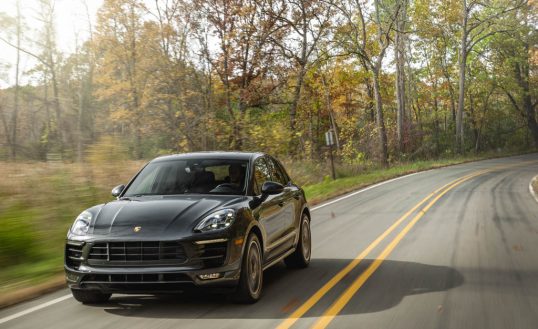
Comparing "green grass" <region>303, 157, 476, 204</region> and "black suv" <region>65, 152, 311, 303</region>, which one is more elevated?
"black suv" <region>65, 152, 311, 303</region>

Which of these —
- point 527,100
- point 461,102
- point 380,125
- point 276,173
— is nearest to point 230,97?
point 380,125

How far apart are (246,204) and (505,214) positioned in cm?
1026

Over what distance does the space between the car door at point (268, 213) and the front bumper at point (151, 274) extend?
41.0 inches

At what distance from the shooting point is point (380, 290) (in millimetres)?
7238

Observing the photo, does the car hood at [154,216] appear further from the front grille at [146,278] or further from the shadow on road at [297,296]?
the shadow on road at [297,296]

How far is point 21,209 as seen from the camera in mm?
10570

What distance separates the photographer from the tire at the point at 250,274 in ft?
20.8

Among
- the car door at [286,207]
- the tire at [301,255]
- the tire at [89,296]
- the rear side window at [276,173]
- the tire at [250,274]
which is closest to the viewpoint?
the tire at [250,274]

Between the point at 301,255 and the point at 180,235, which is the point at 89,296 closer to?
the point at 180,235

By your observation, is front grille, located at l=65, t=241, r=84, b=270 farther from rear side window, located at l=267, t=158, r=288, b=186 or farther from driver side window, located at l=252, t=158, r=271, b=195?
rear side window, located at l=267, t=158, r=288, b=186

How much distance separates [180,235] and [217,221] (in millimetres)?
452

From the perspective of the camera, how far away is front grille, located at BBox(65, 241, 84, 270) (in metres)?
6.14

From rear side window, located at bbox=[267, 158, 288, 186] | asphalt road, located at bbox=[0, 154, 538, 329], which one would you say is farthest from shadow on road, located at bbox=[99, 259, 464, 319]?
rear side window, located at bbox=[267, 158, 288, 186]

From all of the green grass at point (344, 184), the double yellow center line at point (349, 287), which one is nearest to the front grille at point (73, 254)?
the double yellow center line at point (349, 287)
